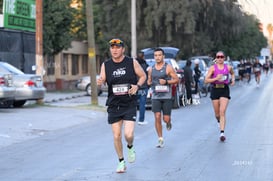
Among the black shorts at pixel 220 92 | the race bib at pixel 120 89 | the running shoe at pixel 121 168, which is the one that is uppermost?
the race bib at pixel 120 89

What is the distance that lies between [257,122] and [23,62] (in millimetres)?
15968

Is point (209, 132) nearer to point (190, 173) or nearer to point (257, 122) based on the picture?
point (257, 122)

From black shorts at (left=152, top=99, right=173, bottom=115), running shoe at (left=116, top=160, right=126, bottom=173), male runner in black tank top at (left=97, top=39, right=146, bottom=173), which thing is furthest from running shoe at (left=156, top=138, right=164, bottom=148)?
running shoe at (left=116, top=160, right=126, bottom=173)

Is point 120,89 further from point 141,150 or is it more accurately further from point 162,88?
point 162,88

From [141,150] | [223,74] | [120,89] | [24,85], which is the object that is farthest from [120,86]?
[24,85]

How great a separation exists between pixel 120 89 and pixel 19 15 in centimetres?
2031

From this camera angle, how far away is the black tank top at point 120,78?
30.8 ft

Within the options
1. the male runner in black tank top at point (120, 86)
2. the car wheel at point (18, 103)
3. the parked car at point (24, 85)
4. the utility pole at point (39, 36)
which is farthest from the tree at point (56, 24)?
the male runner in black tank top at point (120, 86)

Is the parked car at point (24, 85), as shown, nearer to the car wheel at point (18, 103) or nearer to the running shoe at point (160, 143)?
the car wheel at point (18, 103)

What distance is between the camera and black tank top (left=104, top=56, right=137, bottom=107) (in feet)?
30.8

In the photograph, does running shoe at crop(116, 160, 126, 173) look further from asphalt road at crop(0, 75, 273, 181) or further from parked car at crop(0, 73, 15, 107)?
parked car at crop(0, 73, 15, 107)

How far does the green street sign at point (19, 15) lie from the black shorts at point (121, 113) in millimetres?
19086

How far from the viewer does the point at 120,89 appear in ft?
30.8

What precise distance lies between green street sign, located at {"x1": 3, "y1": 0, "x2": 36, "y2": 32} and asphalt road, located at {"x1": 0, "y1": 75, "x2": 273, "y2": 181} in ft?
31.2
